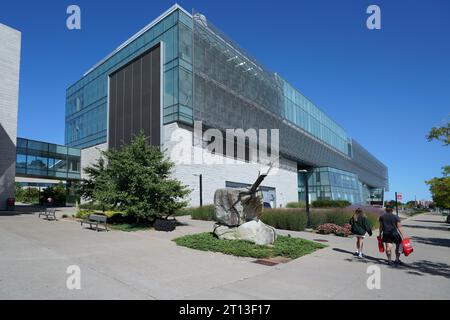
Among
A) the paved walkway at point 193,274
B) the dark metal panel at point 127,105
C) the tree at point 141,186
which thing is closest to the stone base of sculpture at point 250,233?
the paved walkway at point 193,274

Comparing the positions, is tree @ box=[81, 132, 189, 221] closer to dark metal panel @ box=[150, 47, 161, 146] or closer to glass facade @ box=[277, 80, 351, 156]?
dark metal panel @ box=[150, 47, 161, 146]

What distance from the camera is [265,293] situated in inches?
237

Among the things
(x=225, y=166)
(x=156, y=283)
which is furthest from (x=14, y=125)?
(x=156, y=283)

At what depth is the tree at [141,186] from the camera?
17484 millimetres

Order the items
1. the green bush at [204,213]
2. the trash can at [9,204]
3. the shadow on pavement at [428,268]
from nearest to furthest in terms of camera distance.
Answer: the shadow on pavement at [428,268] < the green bush at [204,213] < the trash can at [9,204]

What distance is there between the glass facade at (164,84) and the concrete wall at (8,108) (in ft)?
40.7


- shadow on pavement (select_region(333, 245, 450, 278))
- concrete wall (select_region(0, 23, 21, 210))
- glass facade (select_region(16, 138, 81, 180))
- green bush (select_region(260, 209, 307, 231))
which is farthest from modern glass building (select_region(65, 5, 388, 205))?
shadow on pavement (select_region(333, 245, 450, 278))

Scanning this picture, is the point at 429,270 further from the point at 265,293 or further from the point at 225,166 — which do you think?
the point at 225,166

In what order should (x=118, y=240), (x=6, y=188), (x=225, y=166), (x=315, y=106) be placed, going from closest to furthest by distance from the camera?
1. (x=118, y=240)
2. (x=6, y=188)
3. (x=225, y=166)
4. (x=315, y=106)

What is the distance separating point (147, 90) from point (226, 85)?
9728 millimetres

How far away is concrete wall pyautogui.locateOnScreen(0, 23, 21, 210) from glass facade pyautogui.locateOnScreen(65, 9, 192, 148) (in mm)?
12394

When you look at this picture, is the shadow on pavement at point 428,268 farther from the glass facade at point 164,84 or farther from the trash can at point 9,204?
the trash can at point 9,204

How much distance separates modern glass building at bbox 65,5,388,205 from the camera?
33.0 m

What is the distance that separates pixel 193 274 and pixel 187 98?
26993 mm
